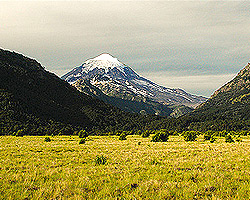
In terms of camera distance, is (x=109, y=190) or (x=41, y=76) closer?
(x=109, y=190)

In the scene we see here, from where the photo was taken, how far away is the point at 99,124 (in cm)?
16625

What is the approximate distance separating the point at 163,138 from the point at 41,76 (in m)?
185

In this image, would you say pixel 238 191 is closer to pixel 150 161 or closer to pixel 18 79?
pixel 150 161

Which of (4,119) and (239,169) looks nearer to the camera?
(239,169)

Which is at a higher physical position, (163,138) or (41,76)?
(41,76)

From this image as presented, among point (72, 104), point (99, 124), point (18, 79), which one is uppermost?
point (18, 79)

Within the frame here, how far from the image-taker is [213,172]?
458 inches

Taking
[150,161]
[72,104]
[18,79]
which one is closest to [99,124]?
[72,104]

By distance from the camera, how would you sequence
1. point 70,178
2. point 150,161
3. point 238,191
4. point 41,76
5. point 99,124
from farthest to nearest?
point 41,76, point 99,124, point 150,161, point 70,178, point 238,191

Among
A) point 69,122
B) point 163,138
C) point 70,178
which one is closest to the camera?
point 70,178

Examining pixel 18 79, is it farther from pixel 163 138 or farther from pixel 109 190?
pixel 109 190

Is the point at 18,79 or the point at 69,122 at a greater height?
the point at 18,79

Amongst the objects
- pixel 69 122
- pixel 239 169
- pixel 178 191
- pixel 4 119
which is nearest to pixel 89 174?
pixel 178 191

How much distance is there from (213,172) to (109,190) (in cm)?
659
